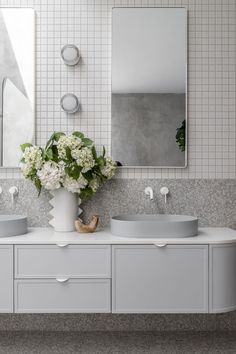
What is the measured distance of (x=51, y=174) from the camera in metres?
2.70

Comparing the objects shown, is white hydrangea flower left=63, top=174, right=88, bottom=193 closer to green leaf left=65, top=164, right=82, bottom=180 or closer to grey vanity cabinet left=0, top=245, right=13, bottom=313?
green leaf left=65, top=164, right=82, bottom=180

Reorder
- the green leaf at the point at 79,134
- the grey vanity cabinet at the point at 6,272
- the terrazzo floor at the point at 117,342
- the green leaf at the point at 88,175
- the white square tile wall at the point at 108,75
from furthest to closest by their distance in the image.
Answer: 1. the white square tile wall at the point at 108,75
2. the green leaf at the point at 79,134
3. the green leaf at the point at 88,175
4. the terrazzo floor at the point at 117,342
5. the grey vanity cabinet at the point at 6,272

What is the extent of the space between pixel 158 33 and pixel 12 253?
1.69 metres

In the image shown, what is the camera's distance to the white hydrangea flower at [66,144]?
107 inches

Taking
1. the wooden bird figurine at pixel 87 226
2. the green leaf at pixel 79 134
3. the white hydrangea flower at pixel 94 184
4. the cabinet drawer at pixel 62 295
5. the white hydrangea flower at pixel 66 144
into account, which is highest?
the green leaf at pixel 79 134

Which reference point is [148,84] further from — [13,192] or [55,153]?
[13,192]

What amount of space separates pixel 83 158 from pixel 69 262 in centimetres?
62

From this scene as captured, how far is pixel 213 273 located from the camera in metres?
2.49

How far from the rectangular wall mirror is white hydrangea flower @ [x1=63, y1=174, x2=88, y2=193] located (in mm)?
338

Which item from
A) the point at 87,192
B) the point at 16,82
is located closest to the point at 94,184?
the point at 87,192

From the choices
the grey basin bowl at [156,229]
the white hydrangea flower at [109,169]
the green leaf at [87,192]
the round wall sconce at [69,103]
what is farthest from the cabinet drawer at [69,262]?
the round wall sconce at [69,103]

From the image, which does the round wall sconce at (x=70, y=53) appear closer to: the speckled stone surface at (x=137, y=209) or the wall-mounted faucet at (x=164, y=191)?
the speckled stone surface at (x=137, y=209)

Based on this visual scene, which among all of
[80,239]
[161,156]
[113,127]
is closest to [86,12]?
[113,127]

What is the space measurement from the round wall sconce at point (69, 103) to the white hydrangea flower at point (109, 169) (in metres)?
0.41
